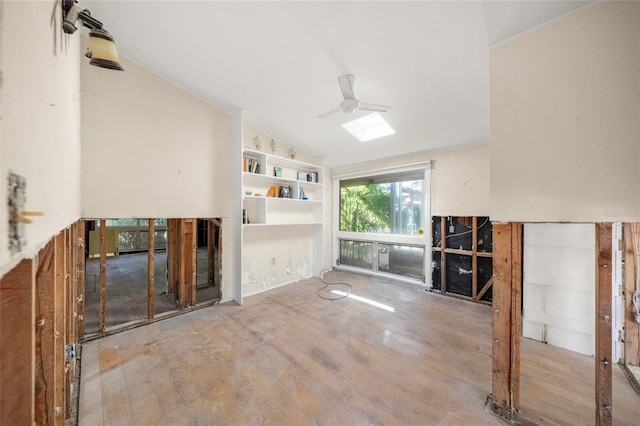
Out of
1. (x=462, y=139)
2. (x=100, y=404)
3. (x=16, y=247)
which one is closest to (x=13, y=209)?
(x=16, y=247)

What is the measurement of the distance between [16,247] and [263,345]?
2418mm

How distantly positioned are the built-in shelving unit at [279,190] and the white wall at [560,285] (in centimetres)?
345

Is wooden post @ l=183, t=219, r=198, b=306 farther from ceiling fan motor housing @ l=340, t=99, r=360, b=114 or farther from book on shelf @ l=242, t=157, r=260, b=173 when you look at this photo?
ceiling fan motor housing @ l=340, t=99, r=360, b=114

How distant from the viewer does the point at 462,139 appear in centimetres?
362

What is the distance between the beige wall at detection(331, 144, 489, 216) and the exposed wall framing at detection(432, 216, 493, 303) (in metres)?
0.17

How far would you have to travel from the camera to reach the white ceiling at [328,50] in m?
1.76

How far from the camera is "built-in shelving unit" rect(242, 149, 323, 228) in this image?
12.7 ft

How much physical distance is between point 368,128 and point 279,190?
196 cm

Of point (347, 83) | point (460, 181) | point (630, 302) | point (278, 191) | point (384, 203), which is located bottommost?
point (630, 302)

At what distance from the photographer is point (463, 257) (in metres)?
3.85

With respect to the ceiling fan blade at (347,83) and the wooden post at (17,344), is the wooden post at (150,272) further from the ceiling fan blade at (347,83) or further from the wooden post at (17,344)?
the ceiling fan blade at (347,83)

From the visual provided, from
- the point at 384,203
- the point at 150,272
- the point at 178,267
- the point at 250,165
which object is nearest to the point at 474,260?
the point at 384,203

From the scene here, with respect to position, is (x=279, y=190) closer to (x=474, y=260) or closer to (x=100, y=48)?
(x=100, y=48)

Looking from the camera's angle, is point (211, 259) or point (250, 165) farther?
point (211, 259)
